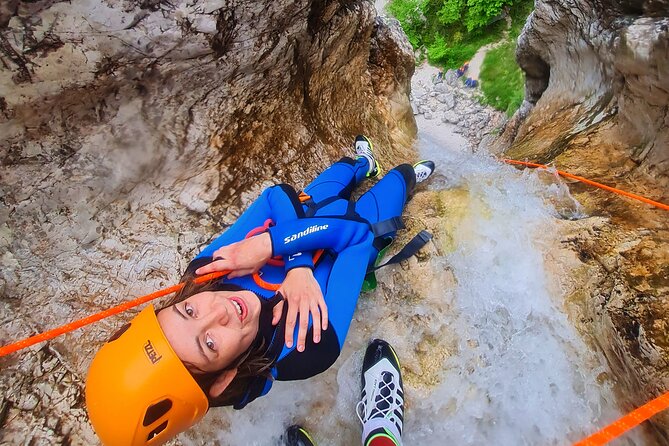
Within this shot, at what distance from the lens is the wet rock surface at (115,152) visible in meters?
2.72

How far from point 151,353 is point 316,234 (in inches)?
48.2

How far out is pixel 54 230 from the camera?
312cm

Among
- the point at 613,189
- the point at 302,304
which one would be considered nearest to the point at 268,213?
the point at 302,304

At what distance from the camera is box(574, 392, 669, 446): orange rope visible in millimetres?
2039

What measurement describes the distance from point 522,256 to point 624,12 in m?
3.05

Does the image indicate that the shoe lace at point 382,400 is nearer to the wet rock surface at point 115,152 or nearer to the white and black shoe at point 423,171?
the wet rock surface at point 115,152

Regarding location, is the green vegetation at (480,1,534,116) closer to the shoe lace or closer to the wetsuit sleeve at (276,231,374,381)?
the wetsuit sleeve at (276,231,374,381)

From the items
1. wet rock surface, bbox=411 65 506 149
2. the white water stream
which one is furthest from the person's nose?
wet rock surface, bbox=411 65 506 149

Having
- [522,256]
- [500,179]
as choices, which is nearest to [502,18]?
[500,179]

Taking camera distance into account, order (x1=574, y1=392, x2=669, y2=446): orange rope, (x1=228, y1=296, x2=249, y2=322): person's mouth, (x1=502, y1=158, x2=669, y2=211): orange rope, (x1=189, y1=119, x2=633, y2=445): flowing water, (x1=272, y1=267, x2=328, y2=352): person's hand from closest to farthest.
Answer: (x1=574, y1=392, x2=669, y2=446): orange rope → (x1=228, y1=296, x2=249, y2=322): person's mouth → (x1=272, y1=267, x2=328, y2=352): person's hand → (x1=189, y1=119, x2=633, y2=445): flowing water → (x1=502, y1=158, x2=669, y2=211): orange rope

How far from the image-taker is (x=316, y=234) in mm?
2824

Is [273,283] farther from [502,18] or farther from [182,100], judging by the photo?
[502,18]

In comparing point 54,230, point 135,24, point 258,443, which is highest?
point 135,24

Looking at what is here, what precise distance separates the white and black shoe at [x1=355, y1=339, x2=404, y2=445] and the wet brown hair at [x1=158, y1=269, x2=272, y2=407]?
84 cm
